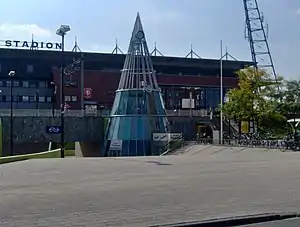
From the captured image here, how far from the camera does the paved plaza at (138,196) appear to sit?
10.9 m

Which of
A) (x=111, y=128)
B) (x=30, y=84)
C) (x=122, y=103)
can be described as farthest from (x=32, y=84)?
(x=122, y=103)

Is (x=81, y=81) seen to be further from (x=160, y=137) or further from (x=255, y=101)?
(x=255, y=101)

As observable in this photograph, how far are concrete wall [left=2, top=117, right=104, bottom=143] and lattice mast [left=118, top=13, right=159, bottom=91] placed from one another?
20.3ft

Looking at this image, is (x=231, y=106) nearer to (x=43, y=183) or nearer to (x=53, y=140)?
(x=53, y=140)

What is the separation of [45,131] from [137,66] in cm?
1222

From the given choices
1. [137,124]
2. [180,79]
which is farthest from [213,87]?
[137,124]

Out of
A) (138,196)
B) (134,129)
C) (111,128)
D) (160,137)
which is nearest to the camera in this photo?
(138,196)

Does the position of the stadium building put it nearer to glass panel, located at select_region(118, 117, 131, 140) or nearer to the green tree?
the green tree

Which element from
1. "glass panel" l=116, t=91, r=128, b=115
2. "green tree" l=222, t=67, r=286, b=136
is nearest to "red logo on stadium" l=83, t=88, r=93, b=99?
"glass panel" l=116, t=91, r=128, b=115

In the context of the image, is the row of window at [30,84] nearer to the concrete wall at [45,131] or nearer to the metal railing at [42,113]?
the metal railing at [42,113]

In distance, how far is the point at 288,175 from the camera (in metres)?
20.1

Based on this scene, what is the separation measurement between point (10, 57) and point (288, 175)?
72.9 meters

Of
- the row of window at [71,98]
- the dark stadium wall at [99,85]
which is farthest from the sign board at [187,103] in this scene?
the row of window at [71,98]

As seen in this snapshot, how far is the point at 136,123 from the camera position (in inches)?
2280
